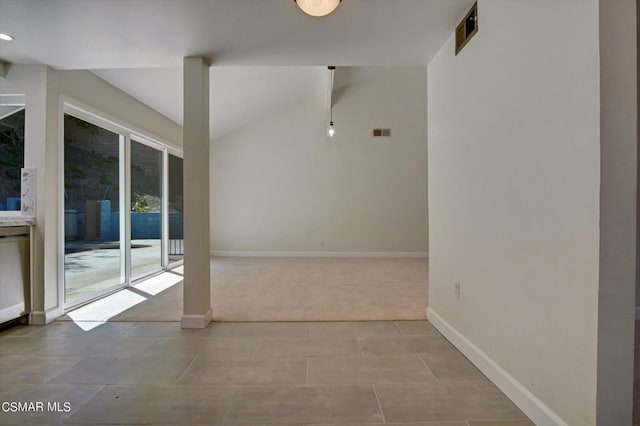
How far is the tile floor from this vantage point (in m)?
1.51

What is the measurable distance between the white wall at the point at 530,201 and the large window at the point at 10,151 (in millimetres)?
3734

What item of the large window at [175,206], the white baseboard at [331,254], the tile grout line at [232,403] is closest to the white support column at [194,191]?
the tile grout line at [232,403]

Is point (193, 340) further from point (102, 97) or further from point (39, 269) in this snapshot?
point (102, 97)

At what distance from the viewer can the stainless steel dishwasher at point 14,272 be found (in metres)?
2.51

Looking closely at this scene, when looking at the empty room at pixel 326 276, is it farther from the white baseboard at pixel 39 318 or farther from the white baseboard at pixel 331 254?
the white baseboard at pixel 331 254

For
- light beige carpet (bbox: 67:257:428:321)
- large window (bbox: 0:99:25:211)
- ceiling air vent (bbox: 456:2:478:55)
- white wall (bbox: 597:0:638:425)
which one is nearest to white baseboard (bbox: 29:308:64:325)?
light beige carpet (bbox: 67:257:428:321)

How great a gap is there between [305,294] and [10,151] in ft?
10.5

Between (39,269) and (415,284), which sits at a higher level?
(39,269)

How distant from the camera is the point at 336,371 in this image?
1930 mm

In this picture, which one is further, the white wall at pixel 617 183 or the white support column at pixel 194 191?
the white support column at pixel 194 191

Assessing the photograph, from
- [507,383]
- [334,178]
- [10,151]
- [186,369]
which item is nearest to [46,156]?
[10,151]

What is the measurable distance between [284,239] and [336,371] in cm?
489

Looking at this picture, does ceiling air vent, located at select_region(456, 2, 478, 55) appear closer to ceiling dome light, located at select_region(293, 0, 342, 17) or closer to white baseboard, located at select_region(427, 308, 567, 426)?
ceiling dome light, located at select_region(293, 0, 342, 17)

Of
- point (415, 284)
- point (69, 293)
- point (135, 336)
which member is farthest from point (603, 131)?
point (69, 293)
